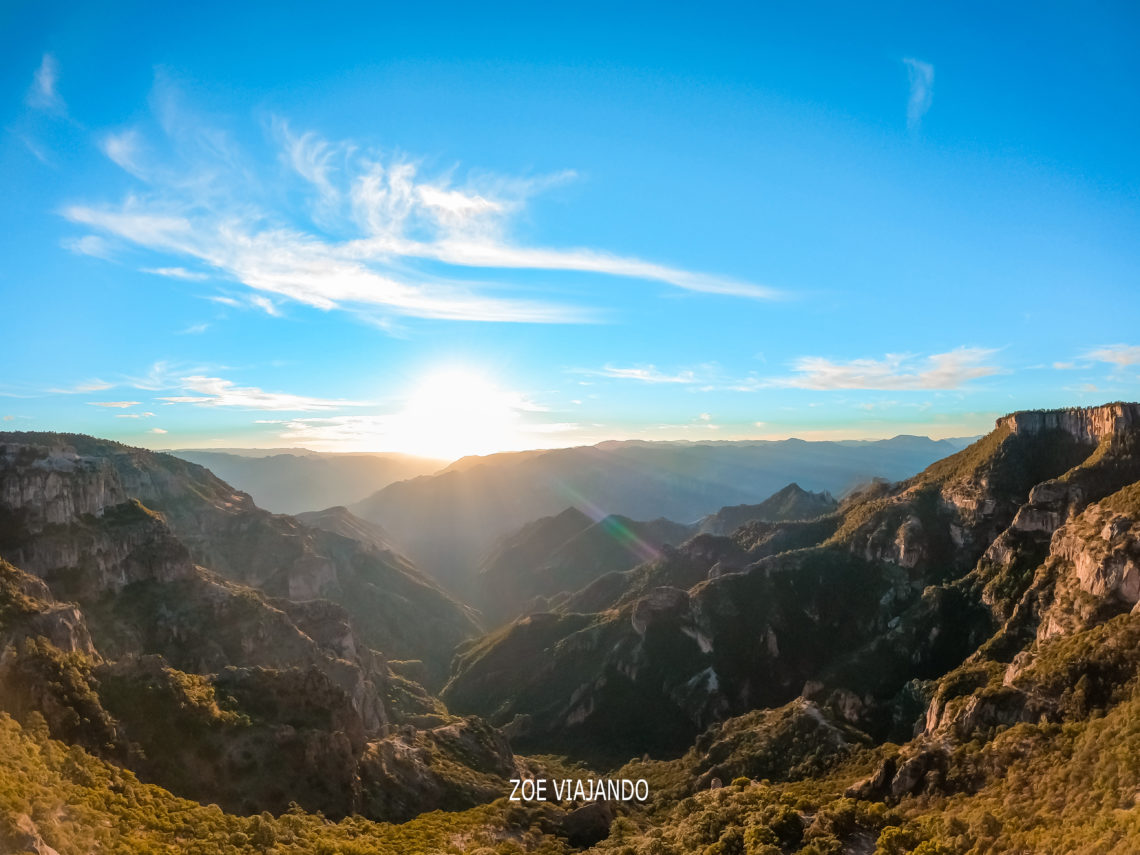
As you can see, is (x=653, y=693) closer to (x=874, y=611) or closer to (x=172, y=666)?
(x=874, y=611)

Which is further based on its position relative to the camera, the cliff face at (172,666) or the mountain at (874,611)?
the mountain at (874,611)

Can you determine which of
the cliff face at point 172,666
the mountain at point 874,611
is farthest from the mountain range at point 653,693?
the mountain at point 874,611

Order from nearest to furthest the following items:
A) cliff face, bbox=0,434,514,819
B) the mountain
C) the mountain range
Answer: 1. the mountain range
2. cliff face, bbox=0,434,514,819
3. the mountain

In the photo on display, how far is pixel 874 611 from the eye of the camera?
13325 cm

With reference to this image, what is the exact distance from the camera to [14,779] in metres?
46.3

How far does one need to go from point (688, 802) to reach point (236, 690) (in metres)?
58.2

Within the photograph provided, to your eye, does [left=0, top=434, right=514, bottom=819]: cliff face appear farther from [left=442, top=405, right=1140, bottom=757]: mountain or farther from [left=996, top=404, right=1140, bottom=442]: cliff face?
[left=996, top=404, right=1140, bottom=442]: cliff face

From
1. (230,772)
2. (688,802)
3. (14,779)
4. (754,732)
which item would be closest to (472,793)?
(688,802)

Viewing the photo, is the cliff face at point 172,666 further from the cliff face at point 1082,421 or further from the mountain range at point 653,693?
the cliff face at point 1082,421

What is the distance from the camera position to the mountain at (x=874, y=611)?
318ft

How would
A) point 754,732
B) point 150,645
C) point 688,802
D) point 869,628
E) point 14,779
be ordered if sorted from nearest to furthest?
1. point 14,779
2. point 688,802
3. point 150,645
4. point 754,732
5. point 869,628

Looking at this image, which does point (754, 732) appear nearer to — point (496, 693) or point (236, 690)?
point (236, 690)

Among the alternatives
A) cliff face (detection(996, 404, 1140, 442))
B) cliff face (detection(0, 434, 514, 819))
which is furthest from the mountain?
cliff face (detection(0, 434, 514, 819))

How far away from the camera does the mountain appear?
9688 cm
